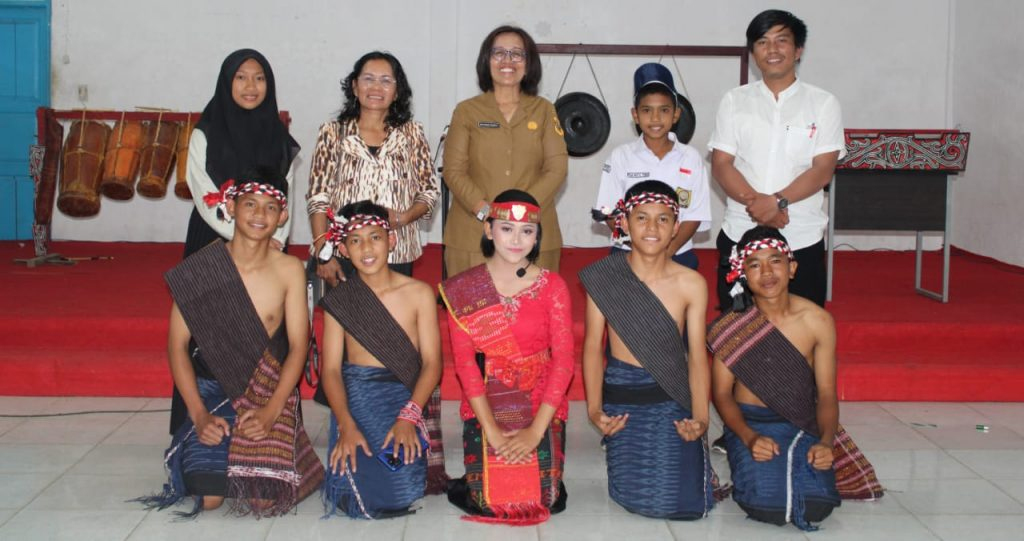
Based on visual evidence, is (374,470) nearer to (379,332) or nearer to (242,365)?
(379,332)

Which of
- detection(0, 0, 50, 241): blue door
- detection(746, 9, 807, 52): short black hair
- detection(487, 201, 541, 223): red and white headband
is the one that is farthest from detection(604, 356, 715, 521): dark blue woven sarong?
detection(0, 0, 50, 241): blue door

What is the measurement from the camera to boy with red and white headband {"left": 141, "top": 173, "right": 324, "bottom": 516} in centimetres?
305

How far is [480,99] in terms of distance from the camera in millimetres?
3746

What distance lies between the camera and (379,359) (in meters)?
3.19

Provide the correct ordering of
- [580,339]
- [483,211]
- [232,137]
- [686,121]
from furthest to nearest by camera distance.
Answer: [686,121], [580,339], [483,211], [232,137]

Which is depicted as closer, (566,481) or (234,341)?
(234,341)

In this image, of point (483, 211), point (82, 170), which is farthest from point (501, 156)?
point (82, 170)

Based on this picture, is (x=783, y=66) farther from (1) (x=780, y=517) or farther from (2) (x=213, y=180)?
(2) (x=213, y=180)

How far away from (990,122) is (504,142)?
459 centimetres

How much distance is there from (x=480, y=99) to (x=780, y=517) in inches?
67.7

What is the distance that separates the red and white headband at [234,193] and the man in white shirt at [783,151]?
4.72 ft

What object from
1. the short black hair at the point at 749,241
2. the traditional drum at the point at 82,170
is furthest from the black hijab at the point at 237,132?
the traditional drum at the point at 82,170

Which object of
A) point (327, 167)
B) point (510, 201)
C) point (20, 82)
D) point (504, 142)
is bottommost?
point (510, 201)

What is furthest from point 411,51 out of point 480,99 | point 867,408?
point 867,408
